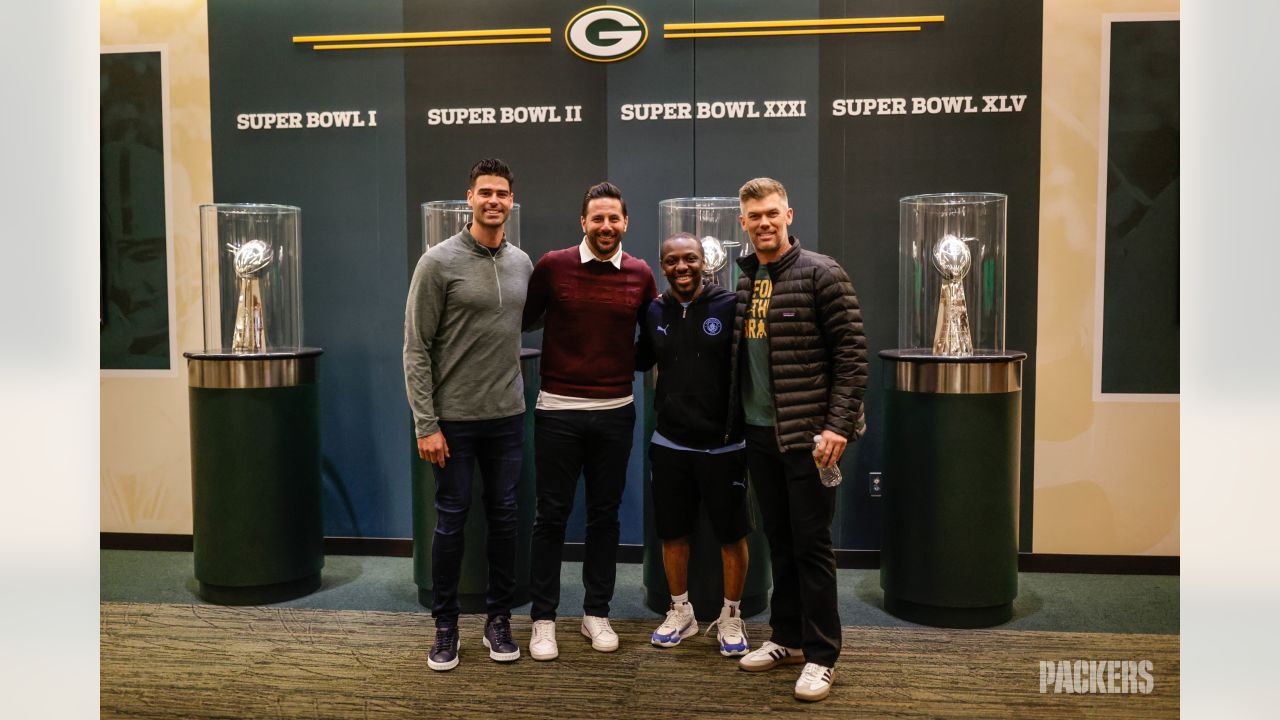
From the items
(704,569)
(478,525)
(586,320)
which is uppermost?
(586,320)

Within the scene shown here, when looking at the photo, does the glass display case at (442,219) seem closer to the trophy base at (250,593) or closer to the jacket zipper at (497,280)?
the jacket zipper at (497,280)

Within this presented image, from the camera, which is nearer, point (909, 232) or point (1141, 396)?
point (909, 232)

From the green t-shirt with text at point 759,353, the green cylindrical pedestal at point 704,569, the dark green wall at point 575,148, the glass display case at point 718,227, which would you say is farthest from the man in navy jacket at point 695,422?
the dark green wall at point 575,148

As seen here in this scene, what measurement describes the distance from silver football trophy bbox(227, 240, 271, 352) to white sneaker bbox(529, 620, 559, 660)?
6.28 feet

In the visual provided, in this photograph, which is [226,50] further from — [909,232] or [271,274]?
[909,232]

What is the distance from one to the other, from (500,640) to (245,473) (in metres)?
1.49

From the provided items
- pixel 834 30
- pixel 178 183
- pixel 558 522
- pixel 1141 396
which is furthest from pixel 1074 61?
pixel 178 183

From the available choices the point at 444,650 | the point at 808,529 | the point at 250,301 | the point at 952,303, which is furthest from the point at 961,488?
the point at 250,301

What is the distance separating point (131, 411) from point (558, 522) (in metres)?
3.01

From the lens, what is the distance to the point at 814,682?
2.67 metres

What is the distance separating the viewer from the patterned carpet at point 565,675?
263cm

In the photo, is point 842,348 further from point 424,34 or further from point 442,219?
point 424,34

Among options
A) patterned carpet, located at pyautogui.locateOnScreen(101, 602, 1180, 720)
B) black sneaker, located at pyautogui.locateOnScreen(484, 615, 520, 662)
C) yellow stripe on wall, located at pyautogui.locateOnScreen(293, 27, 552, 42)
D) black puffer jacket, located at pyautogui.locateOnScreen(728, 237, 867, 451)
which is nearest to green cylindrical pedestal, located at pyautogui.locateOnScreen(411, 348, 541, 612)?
patterned carpet, located at pyautogui.locateOnScreen(101, 602, 1180, 720)

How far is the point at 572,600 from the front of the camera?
12.0 ft
